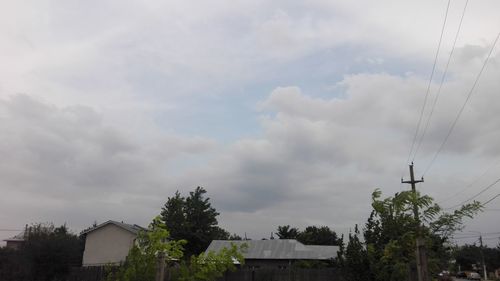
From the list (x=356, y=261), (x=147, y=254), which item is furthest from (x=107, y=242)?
(x=147, y=254)

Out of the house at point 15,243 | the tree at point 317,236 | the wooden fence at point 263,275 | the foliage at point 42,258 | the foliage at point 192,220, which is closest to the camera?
the wooden fence at point 263,275

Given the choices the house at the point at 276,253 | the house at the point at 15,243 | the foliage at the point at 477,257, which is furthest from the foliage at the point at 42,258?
the foliage at the point at 477,257

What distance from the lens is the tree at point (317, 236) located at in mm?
81287

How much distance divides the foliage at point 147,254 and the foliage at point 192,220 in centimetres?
5563

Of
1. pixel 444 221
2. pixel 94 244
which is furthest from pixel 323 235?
pixel 444 221

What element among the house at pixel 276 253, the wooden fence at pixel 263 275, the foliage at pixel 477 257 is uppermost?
the foliage at pixel 477 257

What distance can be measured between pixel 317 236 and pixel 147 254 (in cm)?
8008

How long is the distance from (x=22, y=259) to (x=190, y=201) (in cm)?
3871

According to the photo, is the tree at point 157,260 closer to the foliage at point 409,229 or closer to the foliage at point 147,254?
the foliage at point 147,254

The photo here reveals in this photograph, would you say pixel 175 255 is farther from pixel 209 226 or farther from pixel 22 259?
pixel 209 226

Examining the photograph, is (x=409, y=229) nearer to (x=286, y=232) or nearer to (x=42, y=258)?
(x=42, y=258)

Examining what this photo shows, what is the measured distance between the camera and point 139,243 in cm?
847

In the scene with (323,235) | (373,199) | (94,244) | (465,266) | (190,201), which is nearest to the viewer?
(373,199)

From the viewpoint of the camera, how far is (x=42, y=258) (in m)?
30.8
